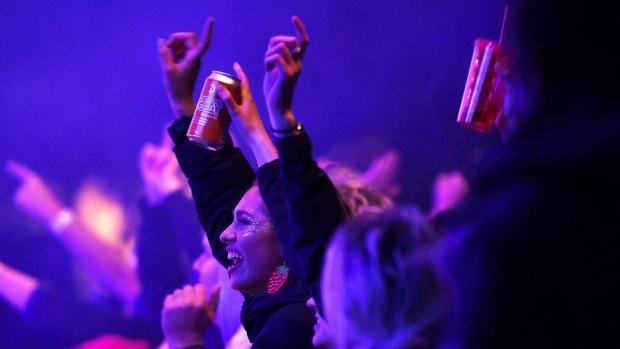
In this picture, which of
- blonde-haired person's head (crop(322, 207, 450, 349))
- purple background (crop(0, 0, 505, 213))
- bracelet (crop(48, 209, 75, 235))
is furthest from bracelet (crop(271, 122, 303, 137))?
bracelet (crop(48, 209, 75, 235))

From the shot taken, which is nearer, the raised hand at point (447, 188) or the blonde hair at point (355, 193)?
the blonde hair at point (355, 193)

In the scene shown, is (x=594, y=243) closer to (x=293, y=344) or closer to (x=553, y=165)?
(x=553, y=165)

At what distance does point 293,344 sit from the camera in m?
1.16

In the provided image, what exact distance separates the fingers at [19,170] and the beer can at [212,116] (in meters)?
1.77

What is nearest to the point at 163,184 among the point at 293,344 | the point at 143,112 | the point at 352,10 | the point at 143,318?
the point at 143,112

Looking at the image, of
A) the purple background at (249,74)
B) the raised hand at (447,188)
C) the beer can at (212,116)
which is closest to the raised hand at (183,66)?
the beer can at (212,116)

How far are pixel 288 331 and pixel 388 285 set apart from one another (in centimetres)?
47

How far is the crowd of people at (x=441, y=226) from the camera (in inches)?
27.9

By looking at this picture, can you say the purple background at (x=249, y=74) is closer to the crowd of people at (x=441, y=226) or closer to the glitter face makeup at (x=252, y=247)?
the crowd of people at (x=441, y=226)

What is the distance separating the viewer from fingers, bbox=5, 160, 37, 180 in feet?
8.78

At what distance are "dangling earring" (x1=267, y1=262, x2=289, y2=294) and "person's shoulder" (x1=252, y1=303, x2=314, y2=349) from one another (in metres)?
0.09

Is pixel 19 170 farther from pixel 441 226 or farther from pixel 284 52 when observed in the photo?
pixel 441 226

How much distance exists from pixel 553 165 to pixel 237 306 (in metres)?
1.34

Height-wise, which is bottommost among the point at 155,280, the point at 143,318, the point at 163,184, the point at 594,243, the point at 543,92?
the point at 143,318
